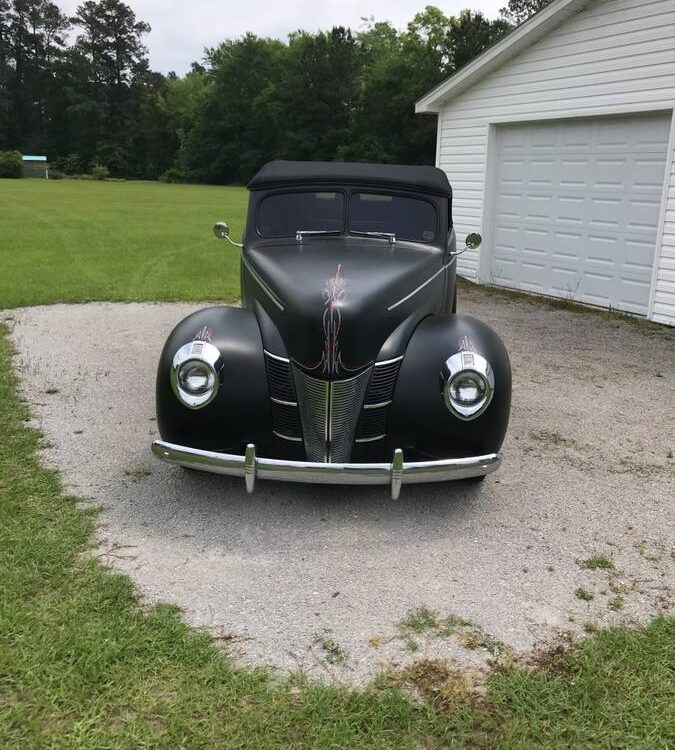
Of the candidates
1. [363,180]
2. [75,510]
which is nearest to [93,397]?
[75,510]

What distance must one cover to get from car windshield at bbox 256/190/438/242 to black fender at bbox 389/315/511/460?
1.43 m

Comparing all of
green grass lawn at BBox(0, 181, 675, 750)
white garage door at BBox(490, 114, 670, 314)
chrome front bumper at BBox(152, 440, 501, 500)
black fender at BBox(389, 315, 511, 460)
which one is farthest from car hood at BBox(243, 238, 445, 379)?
white garage door at BBox(490, 114, 670, 314)

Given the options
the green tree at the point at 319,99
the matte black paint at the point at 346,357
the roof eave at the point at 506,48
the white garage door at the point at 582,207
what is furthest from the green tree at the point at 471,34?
the matte black paint at the point at 346,357

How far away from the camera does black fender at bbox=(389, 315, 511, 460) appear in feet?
11.7

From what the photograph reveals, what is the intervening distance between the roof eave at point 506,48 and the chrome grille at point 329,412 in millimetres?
8389

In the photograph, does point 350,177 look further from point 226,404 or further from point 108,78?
point 108,78

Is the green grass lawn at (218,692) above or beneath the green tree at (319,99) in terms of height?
beneath

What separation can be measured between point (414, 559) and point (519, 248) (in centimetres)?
888

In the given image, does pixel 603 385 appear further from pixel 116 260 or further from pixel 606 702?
pixel 116 260

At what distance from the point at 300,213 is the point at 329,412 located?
1947 millimetres

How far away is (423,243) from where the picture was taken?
4.91 meters

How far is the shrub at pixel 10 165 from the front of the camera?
5291 cm

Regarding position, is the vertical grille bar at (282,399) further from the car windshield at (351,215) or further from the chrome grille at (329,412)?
the car windshield at (351,215)

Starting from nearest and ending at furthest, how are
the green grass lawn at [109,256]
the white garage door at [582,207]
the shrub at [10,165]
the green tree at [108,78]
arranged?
the white garage door at [582,207]
the green grass lawn at [109,256]
the shrub at [10,165]
the green tree at [108,78]
